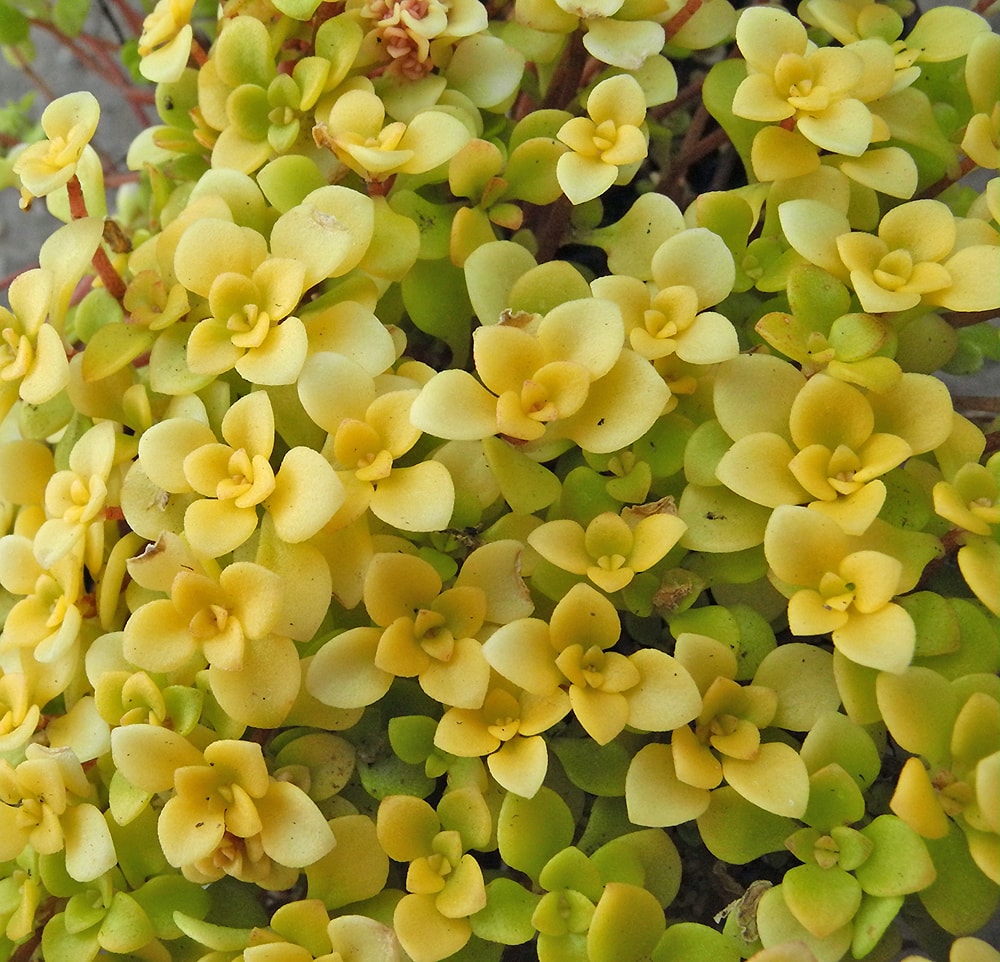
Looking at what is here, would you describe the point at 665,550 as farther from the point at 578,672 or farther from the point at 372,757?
the point at 372,757

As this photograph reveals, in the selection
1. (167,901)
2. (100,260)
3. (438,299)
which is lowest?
(167,901)

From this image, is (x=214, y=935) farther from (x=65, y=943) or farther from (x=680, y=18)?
(x=680, y=18)

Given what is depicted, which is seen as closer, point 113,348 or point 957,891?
point 957,891

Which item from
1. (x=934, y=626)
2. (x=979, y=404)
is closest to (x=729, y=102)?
(x=979, y=404)

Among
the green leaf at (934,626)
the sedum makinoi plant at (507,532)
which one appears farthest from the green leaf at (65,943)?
the green leaf at (934,626)

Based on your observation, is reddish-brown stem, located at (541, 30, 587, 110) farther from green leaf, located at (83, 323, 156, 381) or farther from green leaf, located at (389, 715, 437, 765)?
green leaf, located at (389, 715, 437, 765)
